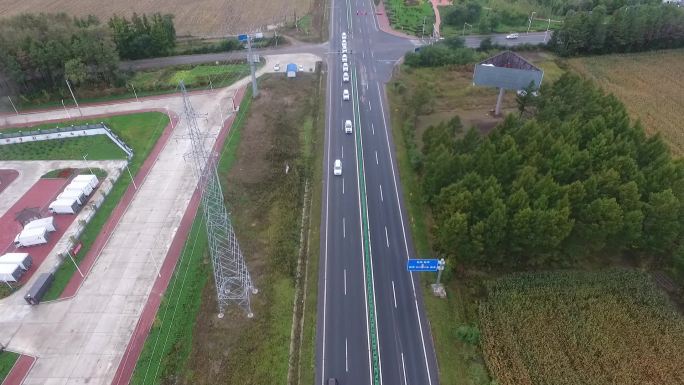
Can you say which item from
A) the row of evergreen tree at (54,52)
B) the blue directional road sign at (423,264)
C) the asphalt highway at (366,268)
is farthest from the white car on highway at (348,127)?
the row of evergreen tree at (54,52)

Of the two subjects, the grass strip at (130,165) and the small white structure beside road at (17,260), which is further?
the grass strip at (130,165)

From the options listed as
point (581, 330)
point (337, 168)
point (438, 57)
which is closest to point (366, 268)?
point (337, 168)

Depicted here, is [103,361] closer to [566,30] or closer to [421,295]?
[421,295]

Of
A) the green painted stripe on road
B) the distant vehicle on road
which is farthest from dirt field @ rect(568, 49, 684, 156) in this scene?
the distant vehicle on road

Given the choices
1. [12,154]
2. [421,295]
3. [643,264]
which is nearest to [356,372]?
[421,295]

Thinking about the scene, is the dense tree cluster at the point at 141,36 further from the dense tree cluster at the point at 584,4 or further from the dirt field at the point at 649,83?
the dense tree cluster at the point at 584,4

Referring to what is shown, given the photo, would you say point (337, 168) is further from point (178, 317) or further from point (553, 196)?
point (178, 317)
